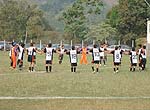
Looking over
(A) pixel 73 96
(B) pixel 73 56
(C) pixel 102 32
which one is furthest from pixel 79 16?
(A) pixel 73 96

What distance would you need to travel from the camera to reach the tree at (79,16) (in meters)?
101

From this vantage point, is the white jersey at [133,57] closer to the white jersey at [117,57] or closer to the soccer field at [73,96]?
the white jersey at [117,57]

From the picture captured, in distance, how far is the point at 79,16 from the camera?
103 m

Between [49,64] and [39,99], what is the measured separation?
1445 centimetres

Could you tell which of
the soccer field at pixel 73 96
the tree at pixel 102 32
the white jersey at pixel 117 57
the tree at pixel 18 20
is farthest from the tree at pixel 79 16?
the soccer field at pixel 73 96

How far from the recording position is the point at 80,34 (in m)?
106

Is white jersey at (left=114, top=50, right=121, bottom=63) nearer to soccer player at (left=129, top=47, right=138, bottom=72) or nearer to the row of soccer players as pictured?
the row of soccer players

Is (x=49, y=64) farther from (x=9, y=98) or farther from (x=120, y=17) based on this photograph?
(x=120, y=17)

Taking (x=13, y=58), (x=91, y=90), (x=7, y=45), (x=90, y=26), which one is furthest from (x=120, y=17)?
(x=91, y=90)

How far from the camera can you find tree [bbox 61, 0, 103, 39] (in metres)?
101

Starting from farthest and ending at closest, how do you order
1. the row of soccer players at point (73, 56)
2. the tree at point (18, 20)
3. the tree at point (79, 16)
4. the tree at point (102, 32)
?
1. the tree at point (18, 20)
2. the tree at point (79, 16)
3. the tree at point (102, 32)
4. the row of soccer players at point (73, 56)

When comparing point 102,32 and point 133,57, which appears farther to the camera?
point 102,32

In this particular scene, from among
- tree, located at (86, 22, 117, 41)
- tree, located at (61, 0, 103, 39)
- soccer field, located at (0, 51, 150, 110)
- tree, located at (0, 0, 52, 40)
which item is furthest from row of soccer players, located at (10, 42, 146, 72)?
tree, located at (0, 0, 52, 40)

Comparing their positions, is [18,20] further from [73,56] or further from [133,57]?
[73,56]
